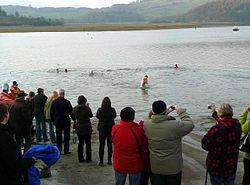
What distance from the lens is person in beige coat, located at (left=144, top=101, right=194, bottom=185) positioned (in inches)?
284

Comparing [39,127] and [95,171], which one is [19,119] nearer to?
[95,171]

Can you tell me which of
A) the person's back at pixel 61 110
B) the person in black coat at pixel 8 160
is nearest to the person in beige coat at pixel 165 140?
the person in black coat at pixel 8 160

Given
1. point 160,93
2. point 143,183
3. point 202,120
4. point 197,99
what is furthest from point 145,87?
point 143,183

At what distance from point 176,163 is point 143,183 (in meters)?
1.23

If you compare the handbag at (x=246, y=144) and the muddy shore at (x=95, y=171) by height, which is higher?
the handbag at (x=246, y=144)

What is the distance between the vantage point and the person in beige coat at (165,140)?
721cm

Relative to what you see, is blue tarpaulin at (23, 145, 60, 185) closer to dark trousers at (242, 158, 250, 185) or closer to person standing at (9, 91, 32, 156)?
dark trousers at (242, 158, 250, 185)

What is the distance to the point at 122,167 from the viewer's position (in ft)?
25.6

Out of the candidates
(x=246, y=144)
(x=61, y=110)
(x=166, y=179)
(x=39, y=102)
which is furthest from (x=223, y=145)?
(x=39, y=102)

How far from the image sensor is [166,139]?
7.26 m

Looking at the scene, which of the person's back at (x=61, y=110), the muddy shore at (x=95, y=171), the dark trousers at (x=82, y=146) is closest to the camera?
the muddy shore at (x=95, y=171)

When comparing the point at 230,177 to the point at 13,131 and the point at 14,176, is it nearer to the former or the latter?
the point at 14,176

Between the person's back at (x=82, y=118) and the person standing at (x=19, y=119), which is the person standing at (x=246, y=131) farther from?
the person standing at (x=19, y=119)

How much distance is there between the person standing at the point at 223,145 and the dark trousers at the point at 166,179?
0.69m
